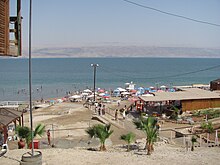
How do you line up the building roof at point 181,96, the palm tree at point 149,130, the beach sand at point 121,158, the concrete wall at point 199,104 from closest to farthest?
the beach sand at point 121,158, the palm tree at point 149,130, the building roof at point 181,96, the concrete wall at point 199,104

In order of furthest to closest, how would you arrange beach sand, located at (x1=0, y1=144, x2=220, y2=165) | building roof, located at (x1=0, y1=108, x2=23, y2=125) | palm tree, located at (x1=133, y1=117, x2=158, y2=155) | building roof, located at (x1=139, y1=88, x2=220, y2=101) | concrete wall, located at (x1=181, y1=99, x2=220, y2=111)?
1. concrete wall, located at (x1=181, y1=99, x2=220, y2=111)
2. building roof, located at (x1=139, y1=88, x2=220, y2=101)
3. building roof, located at (x1=0, y1=108, x2=23, y2=125)
4. palm tree, located at (x1=133, y1=117, x2=158, y2=155)
5. beach sand, located at (x1=0, y1=144, x2=220, y2=165)

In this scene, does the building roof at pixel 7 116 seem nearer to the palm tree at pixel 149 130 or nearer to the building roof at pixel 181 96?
the palm tree at pixel 149 130

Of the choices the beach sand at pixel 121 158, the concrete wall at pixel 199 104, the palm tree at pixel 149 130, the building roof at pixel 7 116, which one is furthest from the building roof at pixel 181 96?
the beach sand at pixel 121 158

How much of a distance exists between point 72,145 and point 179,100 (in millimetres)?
13779

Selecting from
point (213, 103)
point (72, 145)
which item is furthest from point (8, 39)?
point (213, 103)

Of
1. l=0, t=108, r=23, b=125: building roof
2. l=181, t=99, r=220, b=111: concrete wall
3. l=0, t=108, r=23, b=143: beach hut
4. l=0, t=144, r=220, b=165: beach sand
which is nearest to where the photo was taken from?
l=0, t=144, r=220, b=165: beach sand

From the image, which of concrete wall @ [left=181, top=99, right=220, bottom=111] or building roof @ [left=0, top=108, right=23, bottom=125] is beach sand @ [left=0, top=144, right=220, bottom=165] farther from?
concrete wall @ [left=181, top=99, right=220, bottom=111]

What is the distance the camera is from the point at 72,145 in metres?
16.6

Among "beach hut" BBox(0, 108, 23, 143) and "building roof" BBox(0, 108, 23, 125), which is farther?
"building roof" BBox(0, 108, 23, 125)

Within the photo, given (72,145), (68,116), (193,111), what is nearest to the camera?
(72,145)

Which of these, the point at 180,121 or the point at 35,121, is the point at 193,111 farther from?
the point at 35,121

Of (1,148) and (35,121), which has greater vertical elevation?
(1,148)

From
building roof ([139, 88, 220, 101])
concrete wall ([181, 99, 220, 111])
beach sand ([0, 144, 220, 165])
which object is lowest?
concrete wall ([181, 99, 220, 111])

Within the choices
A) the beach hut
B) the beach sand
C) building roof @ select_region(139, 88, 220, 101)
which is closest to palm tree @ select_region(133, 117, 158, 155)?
the beach sand
